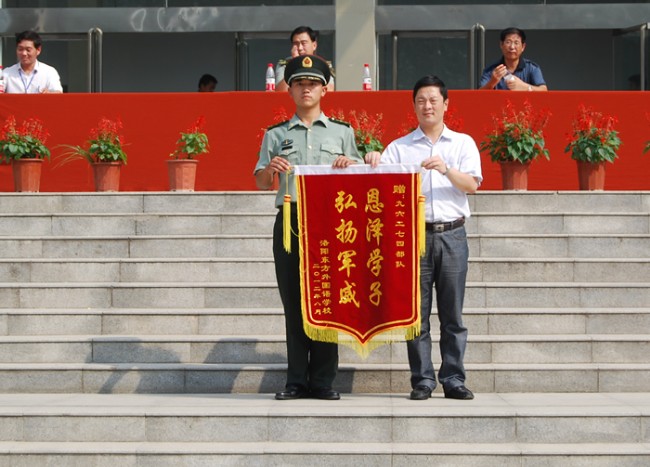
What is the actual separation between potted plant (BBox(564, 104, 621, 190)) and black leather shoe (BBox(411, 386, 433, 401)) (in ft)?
13.0

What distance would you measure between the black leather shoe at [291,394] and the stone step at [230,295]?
4.88 ft

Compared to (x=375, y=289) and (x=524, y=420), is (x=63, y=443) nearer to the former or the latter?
(x=375, y=289)

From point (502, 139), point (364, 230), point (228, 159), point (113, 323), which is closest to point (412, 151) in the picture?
point (364, 230)

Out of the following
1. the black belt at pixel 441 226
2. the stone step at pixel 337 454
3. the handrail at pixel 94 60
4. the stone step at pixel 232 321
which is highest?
the handrail at pixel 94 60

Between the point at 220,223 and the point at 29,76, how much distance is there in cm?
305

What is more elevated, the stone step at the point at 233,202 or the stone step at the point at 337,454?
the stone step at the point at 233,202

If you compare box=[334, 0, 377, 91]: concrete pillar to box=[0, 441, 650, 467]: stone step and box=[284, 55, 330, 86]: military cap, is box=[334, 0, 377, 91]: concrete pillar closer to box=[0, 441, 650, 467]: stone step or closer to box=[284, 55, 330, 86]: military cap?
box=[284, 55, 330, 86]: military cap

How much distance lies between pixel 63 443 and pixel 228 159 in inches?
196

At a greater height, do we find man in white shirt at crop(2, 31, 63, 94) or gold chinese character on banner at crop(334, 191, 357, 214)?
man in white shirt at crop(2, 31, 63, 94)

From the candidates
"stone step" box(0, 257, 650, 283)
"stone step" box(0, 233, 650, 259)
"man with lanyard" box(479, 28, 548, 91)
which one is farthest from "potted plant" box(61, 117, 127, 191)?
"man with lanyard" box(479, 28, 548, 91)

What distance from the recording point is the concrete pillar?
16.1 metres

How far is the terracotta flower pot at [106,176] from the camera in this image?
36.5 ft

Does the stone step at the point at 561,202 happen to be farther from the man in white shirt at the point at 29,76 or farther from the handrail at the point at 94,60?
the handrail at the point at 94,60

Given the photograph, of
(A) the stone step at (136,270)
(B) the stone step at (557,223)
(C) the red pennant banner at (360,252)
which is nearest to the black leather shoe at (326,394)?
(C) the red pennant banner at (360,252)
